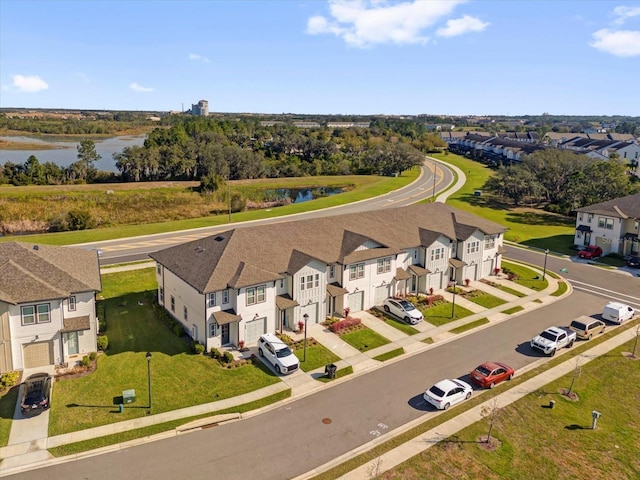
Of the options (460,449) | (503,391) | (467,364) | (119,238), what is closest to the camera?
(460,449)

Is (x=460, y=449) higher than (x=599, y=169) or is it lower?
lower

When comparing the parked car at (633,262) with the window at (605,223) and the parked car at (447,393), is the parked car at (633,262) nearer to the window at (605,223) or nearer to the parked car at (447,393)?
the window at (605,223)

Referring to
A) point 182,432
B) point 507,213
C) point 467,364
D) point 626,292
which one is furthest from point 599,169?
point 182,432

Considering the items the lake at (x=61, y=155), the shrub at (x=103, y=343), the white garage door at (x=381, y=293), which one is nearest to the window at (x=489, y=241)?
the white garage door at (x=381, y=293)

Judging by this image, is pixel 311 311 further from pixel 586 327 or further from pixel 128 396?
pixel 586 327

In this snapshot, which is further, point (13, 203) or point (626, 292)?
point (13, 203)

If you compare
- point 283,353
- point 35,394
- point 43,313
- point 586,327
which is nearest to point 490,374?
point 586,327

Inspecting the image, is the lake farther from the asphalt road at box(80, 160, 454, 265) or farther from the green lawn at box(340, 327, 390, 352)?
the green lawn at box(340, 327, 390, 352)

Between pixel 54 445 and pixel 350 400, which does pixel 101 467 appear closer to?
pixel 54 445
